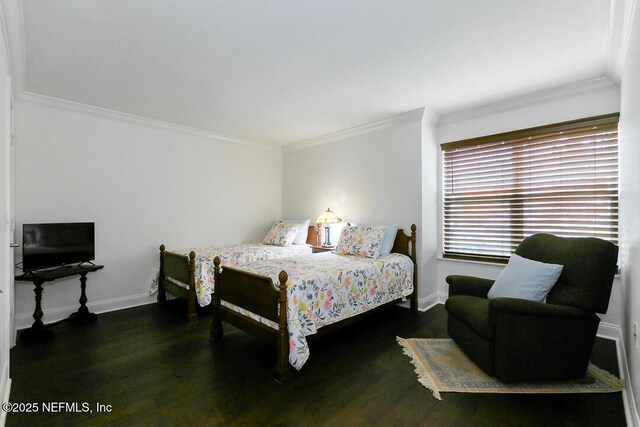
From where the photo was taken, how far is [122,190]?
12.8 ft

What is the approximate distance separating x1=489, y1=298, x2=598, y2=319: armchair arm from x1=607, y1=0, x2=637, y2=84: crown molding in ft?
6.05

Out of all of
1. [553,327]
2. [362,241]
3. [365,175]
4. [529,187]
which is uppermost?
[365,175]

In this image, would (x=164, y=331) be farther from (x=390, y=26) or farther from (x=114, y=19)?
(x=390, y=26)

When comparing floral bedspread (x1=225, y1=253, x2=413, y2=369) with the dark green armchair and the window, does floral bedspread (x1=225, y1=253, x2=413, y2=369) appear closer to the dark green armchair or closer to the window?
the window

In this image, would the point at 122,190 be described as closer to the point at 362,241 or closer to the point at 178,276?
the point at 178,276

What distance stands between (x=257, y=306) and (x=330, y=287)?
25.5 inches

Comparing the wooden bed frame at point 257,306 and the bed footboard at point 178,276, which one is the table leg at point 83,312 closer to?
the bed footboard at point 178,276

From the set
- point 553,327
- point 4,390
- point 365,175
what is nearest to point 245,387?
point 4,390

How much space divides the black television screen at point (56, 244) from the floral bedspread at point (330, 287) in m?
1.85

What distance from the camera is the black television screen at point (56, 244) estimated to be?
3037mm

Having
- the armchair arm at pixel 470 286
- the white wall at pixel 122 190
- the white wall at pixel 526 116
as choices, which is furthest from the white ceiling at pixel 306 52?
the armchair arm at pixel 470 286

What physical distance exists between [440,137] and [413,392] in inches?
123

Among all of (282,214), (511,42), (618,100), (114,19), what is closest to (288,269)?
(114,19)

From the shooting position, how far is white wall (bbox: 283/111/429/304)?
156 inches
